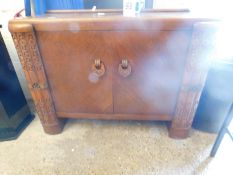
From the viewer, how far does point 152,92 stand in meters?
1.05

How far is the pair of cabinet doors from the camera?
35.0 inches

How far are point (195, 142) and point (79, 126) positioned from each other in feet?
2.75

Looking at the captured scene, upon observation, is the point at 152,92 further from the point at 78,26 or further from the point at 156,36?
the point at 78,26

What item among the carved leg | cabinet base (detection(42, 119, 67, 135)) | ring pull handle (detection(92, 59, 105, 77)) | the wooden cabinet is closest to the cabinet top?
the wooden cabinet

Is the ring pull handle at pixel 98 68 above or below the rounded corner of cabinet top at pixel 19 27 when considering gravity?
below

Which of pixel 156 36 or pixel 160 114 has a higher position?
pixel 156 36

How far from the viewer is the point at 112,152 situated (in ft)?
3.67

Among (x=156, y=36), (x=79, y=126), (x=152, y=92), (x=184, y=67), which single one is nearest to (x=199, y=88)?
(x=184, y=67)

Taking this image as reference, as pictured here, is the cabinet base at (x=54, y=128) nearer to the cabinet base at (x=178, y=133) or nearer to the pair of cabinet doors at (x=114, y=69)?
the pair of cabinet doors at (x=114, y=69)

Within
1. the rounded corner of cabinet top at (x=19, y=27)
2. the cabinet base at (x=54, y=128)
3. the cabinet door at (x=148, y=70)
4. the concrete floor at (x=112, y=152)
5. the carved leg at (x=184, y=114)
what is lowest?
the concrete floor at (x=112, y=152)

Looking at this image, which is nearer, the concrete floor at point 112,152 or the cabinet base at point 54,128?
the concrete floor at point 112,152

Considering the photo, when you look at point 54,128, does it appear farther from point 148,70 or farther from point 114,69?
point 148,70

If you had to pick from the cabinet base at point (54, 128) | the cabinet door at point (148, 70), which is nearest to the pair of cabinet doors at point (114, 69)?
the cabinet door at point (148, 70)

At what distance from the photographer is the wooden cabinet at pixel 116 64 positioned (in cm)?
85
